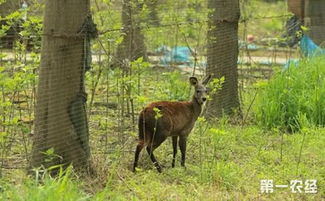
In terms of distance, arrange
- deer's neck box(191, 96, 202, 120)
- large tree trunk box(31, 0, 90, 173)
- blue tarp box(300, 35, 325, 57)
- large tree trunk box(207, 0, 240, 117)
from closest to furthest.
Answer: large tree trunk box(31, 0, 90, 173), deer's neck box(191, 96, 202, 120), large tree trunk box(207, 0, 240, 117), blue tarp box(300, 35, 325, 57)

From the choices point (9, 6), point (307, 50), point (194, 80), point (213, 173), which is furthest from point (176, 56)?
point (213, 173)

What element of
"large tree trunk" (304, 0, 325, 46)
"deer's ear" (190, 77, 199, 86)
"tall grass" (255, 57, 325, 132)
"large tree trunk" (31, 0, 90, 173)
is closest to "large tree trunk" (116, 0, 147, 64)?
"deer's ear" (190, 77, 199, 86)

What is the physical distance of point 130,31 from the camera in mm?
7684

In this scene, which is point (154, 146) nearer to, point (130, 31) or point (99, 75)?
point (99, 75)

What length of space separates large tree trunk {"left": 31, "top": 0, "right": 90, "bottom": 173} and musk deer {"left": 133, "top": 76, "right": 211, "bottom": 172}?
768mm

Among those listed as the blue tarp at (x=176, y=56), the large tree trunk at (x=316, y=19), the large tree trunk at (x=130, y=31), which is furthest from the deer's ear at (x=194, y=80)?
the blue tarp at (x=176, y=56)

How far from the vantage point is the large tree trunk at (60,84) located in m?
5.49

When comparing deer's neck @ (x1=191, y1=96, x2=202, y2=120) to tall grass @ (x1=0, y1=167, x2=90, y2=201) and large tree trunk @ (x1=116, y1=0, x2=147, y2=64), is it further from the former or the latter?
tall grass @ (x1=0, y1=167, x2=90, y2=201)

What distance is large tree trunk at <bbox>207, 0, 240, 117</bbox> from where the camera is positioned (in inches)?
331

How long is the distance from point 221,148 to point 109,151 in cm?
135

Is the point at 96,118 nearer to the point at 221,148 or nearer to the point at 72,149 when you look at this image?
the point at 221,148

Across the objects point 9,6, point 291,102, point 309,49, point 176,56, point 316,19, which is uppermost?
point 9,6

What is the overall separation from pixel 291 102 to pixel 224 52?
1111 millimetres

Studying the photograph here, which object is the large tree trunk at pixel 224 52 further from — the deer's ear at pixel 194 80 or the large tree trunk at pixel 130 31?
the deer's ear at pixel 194 80
